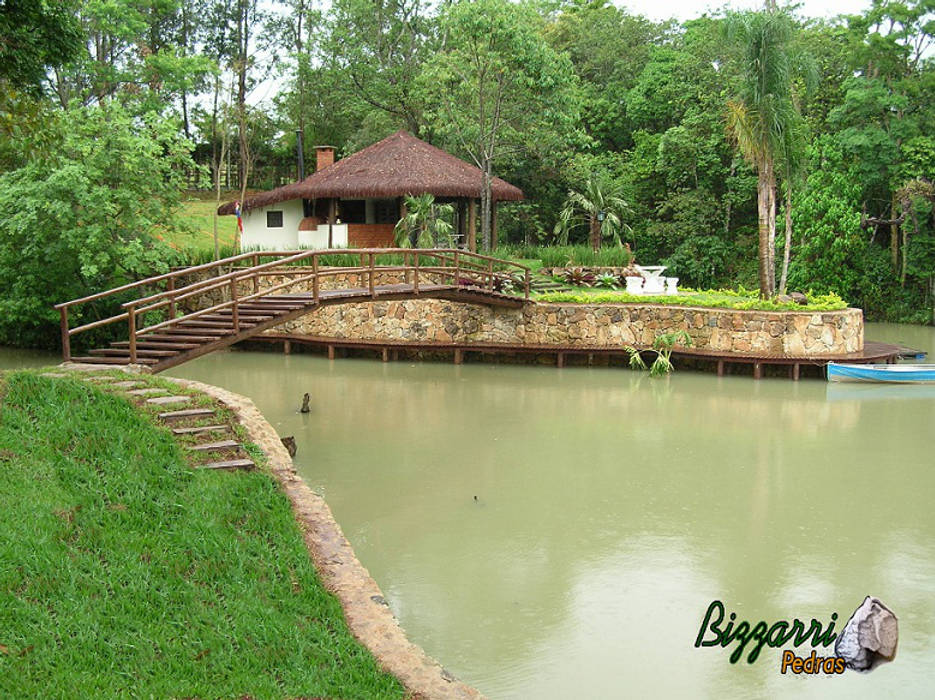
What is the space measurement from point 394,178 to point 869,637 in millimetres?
21974

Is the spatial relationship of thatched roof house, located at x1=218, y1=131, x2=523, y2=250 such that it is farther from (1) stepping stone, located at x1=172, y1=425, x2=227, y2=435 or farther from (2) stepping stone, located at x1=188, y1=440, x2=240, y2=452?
(2) stepping stone, located at x1=188, y1=440, x2=240, y2=452

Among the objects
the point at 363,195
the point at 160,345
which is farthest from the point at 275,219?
the point at 160,345

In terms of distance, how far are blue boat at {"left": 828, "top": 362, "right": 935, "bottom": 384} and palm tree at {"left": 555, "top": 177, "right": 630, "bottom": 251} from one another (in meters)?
11.1

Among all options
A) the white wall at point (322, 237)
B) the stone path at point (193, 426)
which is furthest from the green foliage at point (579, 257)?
the stone path at point (193, 426)

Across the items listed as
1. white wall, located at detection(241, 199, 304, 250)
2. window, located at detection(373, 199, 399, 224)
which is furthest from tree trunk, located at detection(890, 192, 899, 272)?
white wall, located at detection(241, 199, 304, 250)

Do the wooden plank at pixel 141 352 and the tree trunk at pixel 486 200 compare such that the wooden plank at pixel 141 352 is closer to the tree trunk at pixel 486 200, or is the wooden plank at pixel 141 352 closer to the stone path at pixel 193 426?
Answer: the stone path at pixel 193 426

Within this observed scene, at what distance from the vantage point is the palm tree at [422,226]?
26.8 meters

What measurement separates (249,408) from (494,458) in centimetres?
411

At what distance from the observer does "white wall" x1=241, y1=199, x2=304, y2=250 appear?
31.2 meters

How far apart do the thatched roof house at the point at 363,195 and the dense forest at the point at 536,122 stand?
4.37ft

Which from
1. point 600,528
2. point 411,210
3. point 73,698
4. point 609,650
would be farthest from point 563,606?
point 411,210

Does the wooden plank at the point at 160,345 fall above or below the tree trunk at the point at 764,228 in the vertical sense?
below

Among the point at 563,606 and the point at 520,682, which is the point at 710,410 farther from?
the point at 520,682

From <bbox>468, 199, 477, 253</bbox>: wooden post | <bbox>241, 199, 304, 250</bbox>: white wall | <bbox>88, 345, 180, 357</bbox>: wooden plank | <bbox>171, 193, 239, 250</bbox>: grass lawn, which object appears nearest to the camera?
<bbox>88, 345, 180, 357</bbox>: wooden plank
